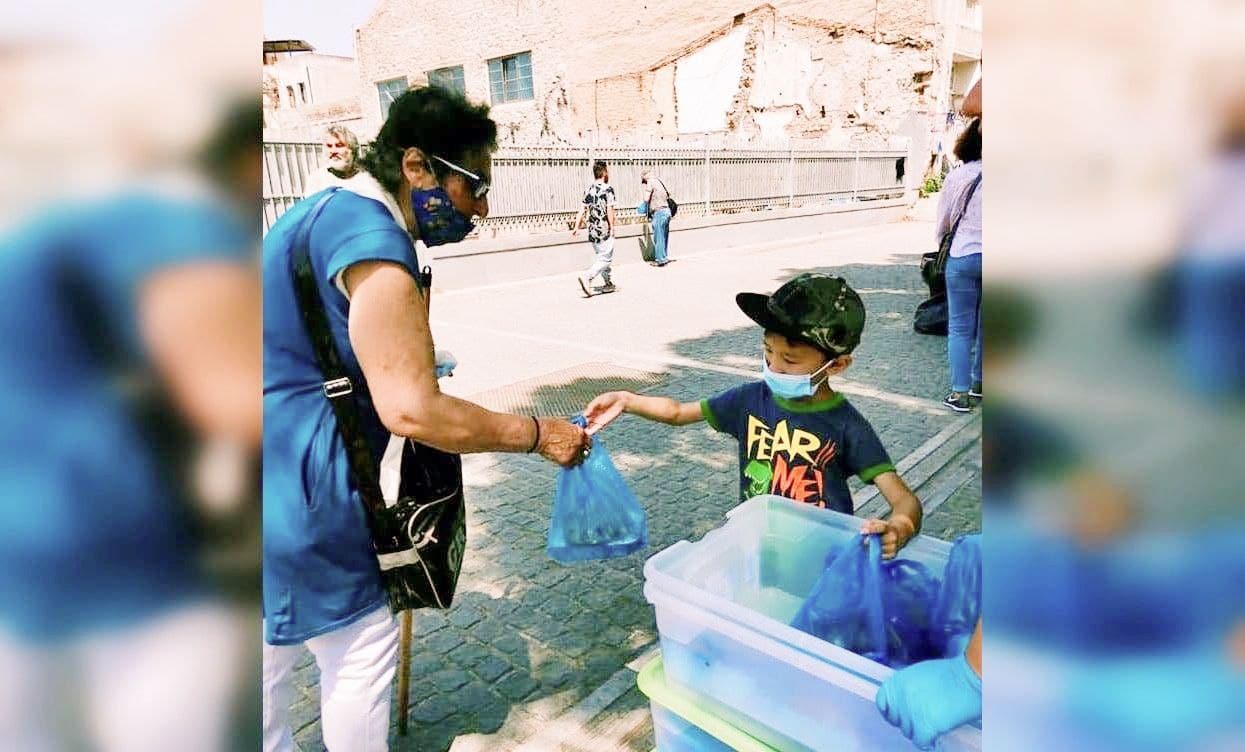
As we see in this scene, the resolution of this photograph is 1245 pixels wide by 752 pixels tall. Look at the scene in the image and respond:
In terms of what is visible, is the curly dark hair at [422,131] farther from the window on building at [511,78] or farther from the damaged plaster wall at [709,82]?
the window on building at [511,78]

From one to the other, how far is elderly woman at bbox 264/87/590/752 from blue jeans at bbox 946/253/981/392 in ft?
13.0

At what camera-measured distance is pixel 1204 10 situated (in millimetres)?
458

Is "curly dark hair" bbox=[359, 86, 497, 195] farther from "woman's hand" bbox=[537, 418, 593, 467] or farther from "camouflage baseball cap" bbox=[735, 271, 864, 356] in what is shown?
"camouflage baseball cap" bbox=[735, 271, 864, 356]

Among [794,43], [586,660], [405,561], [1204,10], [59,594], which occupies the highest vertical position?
[794,43]

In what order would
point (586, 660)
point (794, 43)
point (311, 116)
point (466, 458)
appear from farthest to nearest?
point (311, 116), point (794, 43), point (466, 458), point (586, 660)

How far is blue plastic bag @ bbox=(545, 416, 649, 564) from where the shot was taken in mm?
2297

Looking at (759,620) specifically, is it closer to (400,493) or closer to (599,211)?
(400,493)

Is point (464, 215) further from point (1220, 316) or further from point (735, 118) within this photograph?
point (735, 118)

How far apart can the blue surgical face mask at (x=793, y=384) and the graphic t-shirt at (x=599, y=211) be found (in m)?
Answer: 9.31

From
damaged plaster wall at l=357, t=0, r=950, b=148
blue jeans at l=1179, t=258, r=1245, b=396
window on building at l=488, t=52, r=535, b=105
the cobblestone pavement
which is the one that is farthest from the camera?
window on building at l=488, t=52, r=535, b=105

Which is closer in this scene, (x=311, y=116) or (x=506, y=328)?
(x=506, y=328)

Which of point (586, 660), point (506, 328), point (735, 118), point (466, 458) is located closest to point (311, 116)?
point (735, 118)

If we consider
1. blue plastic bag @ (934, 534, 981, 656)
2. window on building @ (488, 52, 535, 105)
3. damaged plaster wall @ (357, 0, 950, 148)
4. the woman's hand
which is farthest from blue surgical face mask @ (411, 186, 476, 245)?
window on building @ (488, 52, 535, 105)

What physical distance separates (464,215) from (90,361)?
5.68ft
